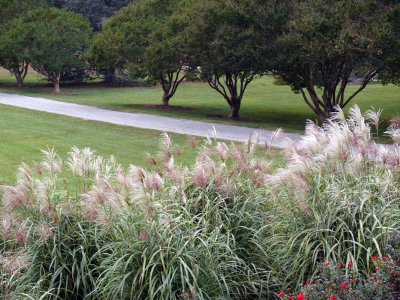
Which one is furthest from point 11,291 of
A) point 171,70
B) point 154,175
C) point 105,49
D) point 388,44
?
point 105,49

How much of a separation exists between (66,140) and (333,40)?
8110 mm

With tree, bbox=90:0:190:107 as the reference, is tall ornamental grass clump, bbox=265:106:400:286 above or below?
below

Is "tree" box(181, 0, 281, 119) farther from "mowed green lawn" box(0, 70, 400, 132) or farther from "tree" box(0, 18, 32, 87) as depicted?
"tree" box(0, 18, 32, 87)

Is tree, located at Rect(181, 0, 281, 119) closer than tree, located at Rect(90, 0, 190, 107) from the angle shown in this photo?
Yes

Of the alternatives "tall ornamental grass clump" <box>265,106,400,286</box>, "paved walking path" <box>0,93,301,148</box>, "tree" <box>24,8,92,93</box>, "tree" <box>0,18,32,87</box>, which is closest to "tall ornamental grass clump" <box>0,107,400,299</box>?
"tall ornamental grass clump" <box>265,106,400,286</box>

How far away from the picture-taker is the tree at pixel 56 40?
39.0 metres


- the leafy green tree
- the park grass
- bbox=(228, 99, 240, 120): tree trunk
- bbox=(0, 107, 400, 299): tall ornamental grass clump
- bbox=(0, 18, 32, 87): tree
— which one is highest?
the leafy green tree

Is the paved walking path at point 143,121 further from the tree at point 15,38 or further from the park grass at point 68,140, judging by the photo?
the tree at point 15,38

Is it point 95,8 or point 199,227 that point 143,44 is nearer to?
point 95,8

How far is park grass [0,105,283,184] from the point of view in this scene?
14477 mm

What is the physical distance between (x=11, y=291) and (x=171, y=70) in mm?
23338

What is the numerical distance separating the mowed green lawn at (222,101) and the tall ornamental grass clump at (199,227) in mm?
15551

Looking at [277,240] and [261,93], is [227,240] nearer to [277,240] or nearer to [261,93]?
[277,240]

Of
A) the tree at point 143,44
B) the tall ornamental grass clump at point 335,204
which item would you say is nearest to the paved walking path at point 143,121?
the tree at point 143,44
